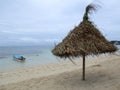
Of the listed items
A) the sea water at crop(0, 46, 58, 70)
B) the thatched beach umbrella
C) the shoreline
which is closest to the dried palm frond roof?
the thatched beach umbrella

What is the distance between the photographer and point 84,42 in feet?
25.7

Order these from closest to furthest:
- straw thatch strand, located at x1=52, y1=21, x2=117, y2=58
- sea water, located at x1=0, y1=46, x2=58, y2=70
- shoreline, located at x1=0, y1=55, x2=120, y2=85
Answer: straw thatch strand, located at x1=52, y1=21, x2=117, y2=58
shoreline, located at x1=0, y1=55, x2=120, y2=85
sea water, located at x1=0, y1=46, x2=58, y2=70

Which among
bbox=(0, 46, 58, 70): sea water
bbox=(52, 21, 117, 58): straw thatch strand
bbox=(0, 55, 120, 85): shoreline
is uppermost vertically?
bbox=(52, 21, 117, 58): straw thatch strand

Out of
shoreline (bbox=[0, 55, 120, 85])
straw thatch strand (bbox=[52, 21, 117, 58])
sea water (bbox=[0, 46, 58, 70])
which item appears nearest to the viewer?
straw thatch strand (bbox=[52, 21, 117, 58])

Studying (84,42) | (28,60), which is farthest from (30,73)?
(28,60)

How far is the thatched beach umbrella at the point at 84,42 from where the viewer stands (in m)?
7.57

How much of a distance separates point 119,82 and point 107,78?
3.07 ft

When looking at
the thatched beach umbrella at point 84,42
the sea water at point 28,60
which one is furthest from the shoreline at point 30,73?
the thatched beach umbrella at point 84,42

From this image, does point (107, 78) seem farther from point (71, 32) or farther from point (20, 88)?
point (20, 88)

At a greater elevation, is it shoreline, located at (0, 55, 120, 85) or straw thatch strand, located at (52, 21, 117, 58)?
straw thatch strand, located at (52, 21, 117, 58)

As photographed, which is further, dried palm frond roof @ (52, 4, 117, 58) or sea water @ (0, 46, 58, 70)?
sea water @ (0, 46, 58, 70)

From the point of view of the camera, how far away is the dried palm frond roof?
757 centimetres

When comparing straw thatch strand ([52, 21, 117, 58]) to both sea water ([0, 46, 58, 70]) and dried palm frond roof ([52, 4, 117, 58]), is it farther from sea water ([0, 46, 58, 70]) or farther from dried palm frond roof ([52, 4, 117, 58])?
sea water ([0, 46, 58, 70])

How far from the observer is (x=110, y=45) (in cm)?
809
